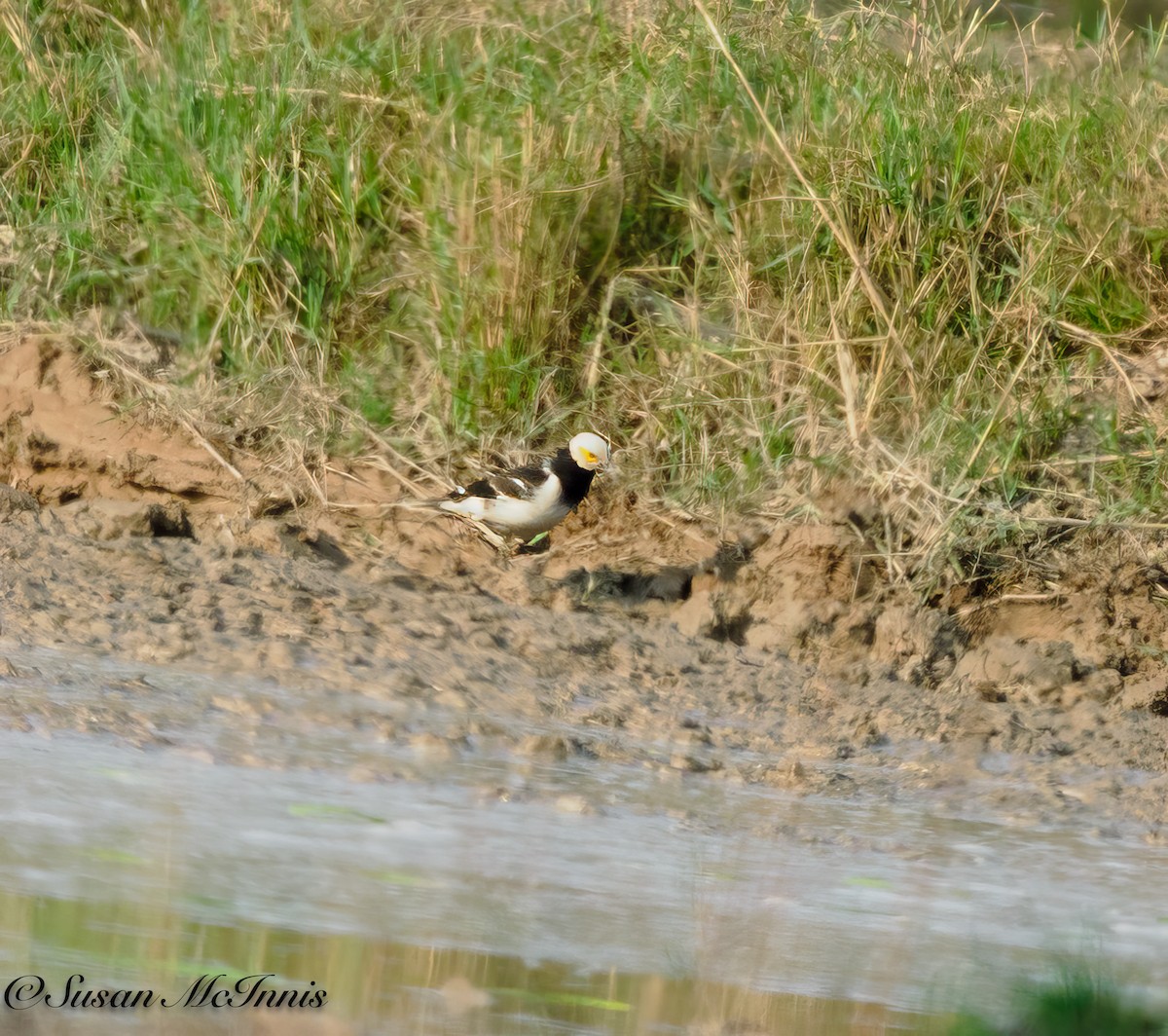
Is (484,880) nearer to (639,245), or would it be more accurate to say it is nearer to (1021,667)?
(1021,667)

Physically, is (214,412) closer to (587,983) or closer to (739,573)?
(739,573)

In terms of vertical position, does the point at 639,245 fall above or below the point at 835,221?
below

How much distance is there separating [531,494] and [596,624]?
1.96 ft

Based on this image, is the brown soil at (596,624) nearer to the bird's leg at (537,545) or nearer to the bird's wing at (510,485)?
the bird's leg at (537,545)

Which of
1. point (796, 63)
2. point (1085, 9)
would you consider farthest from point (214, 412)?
point (1085, 9)

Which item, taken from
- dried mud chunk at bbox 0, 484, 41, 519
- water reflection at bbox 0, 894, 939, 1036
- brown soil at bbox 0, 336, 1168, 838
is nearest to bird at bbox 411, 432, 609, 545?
brown soil at bbox 0, 336, 1168, 838

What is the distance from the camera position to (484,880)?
11.6ft

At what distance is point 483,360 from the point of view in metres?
6.52

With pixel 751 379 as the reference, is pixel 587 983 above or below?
above

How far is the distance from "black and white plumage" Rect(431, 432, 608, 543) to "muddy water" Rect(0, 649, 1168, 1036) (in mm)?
1478

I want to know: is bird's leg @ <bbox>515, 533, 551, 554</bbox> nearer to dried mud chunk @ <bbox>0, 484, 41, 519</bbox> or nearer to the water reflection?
dried mud chunk @ <bbox>0, 484, 41, 519</bbox>

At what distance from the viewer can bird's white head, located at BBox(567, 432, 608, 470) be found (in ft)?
20.3

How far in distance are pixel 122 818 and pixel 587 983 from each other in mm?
1171

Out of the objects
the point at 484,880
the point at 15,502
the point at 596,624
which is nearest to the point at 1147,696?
the point at 596,624
